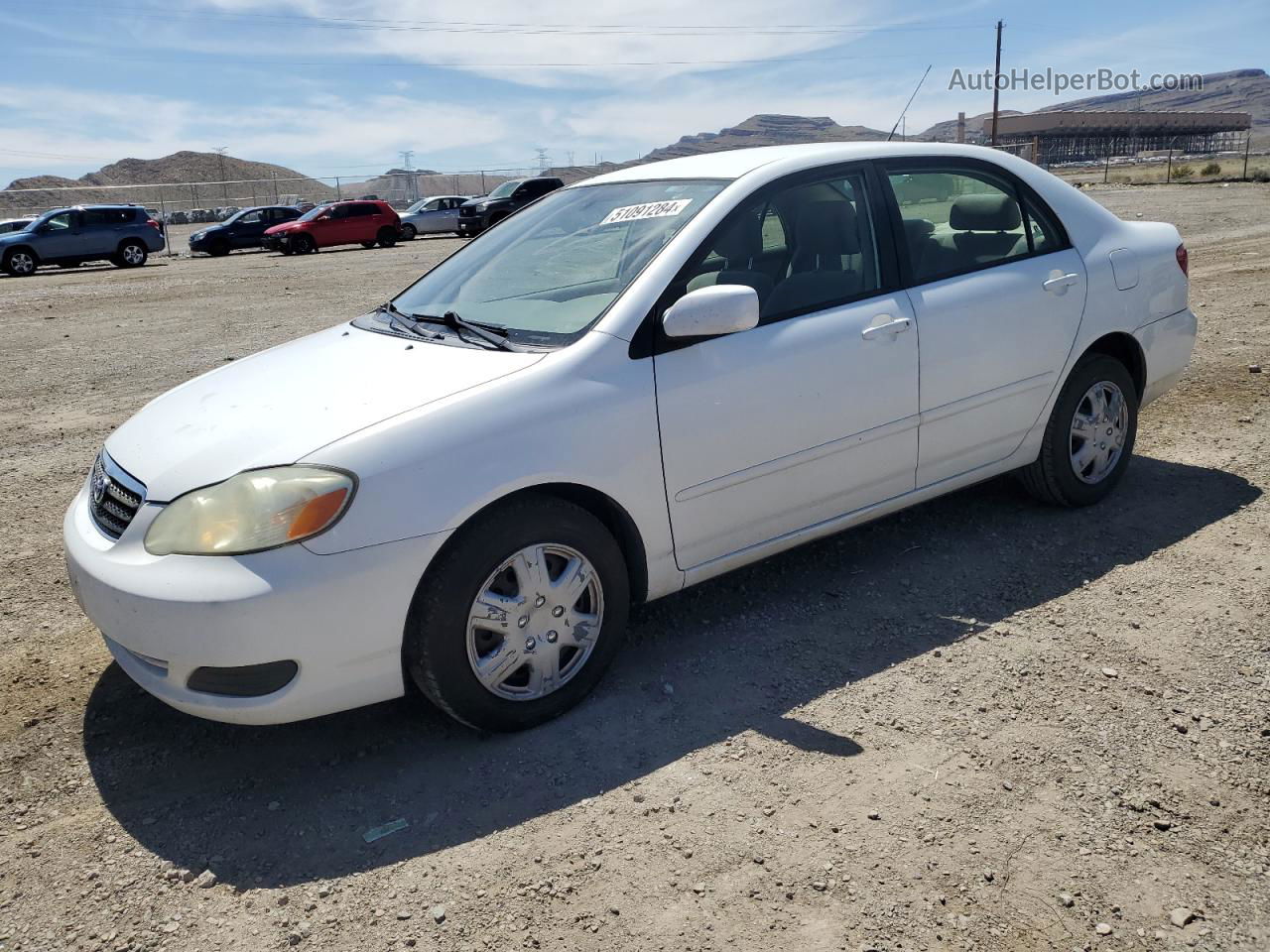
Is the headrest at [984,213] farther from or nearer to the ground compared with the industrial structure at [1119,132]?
nearer to the ground

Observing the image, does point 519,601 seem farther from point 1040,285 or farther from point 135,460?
point 1040,285

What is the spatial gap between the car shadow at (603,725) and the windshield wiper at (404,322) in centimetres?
130

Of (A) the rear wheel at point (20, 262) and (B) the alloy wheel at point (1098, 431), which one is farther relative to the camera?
(A) the rear wheel at point (20, 262)

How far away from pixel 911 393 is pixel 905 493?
1.39 ft

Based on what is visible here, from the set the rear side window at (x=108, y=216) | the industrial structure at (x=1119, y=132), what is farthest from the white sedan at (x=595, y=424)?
the industrial structure at (x=1119, y=132)

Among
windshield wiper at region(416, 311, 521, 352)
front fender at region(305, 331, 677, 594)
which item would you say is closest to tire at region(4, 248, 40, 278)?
windshield wiper at region(416, 311, 521, 352)

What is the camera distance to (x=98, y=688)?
365 cm

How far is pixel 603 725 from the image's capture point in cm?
329

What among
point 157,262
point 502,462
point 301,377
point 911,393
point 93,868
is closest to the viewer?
point 93,868

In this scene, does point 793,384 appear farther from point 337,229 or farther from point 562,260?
point 337,229

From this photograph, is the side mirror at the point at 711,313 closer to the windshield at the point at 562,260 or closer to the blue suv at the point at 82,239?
the windshield at the point at 562,260

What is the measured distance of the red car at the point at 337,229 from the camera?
30.3m

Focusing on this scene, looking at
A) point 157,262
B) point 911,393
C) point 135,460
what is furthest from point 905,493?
point 157,262

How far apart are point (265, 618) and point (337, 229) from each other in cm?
3031
